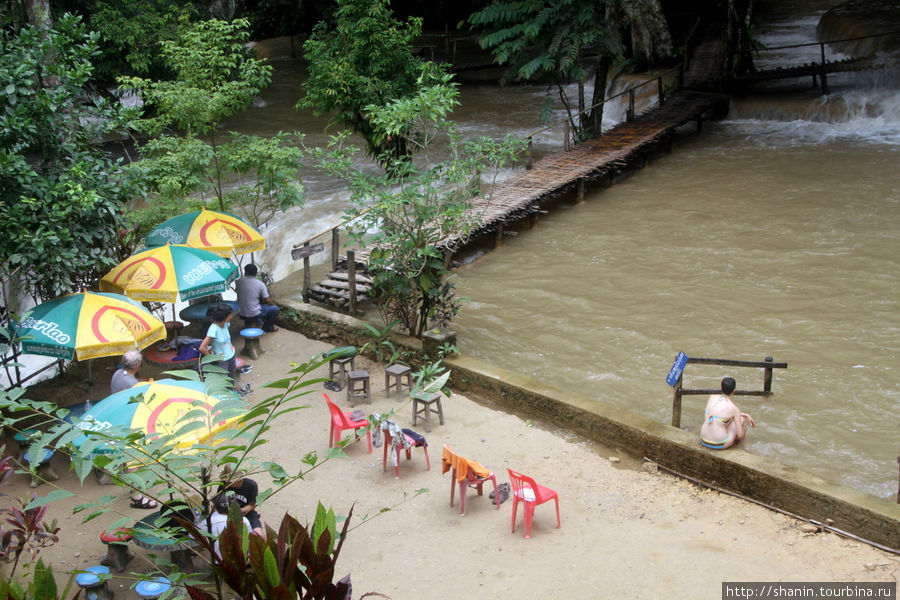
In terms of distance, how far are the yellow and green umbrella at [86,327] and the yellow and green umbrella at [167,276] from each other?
93 centimetres

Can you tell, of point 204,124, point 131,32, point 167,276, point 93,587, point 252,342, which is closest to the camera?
point 93,587

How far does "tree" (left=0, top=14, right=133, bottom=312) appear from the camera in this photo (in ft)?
30.0

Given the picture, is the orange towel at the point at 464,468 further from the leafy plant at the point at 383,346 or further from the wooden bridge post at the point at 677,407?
the leafy plant at the point at 383,346

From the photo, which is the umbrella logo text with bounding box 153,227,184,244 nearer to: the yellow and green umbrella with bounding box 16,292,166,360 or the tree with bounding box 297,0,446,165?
the yellow and green umbrella with bounding box 16,292,166,360

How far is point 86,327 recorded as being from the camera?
8852 millimetres

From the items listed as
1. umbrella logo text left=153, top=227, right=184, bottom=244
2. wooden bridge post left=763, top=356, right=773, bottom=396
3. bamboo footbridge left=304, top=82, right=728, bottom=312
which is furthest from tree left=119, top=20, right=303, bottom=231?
wooden bridge post left=763, top=356, right=773, bottom=396

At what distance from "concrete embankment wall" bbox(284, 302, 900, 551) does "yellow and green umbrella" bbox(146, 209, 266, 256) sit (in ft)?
7.63

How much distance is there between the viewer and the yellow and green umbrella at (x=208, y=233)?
38.5 ft

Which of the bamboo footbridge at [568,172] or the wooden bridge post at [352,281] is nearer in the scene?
the wooden bridge post at [352,281]

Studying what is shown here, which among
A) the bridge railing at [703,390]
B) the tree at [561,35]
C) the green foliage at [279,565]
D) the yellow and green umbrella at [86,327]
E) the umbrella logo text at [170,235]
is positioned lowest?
the bridge railing at [703,390]

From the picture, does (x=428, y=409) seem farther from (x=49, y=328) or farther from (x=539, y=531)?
(x=49, y=328)

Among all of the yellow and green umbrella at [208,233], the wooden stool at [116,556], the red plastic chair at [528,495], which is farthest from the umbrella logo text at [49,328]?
the red plastic chair at [528,495]

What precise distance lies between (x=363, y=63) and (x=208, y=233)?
5.43m

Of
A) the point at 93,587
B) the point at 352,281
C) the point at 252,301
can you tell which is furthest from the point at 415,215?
the point at 93,587
